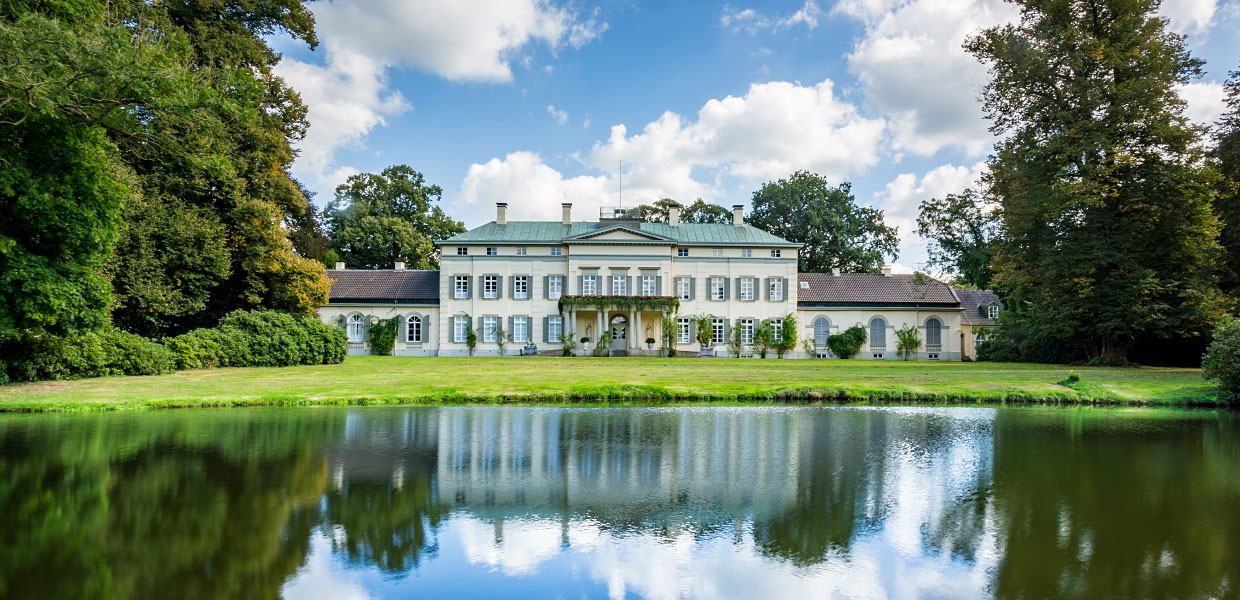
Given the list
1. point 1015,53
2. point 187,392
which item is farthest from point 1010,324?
point 187,392

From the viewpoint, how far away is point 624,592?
3855mm

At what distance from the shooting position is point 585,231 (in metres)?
37.1

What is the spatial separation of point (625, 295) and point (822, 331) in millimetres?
10604

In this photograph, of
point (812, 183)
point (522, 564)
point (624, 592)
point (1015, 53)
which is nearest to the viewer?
point (624, 592)

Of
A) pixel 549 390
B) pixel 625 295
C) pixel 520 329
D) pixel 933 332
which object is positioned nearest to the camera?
pixel 549 390

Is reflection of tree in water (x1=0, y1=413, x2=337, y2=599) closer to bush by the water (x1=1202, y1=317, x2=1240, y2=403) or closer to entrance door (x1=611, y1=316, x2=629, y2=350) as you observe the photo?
bush by the water (x1=1202, y1=317, x2=1240, y2=403)

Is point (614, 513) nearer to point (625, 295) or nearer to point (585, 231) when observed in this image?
point (625, 295)

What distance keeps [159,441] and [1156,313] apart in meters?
26.3

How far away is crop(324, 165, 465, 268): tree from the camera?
4928 centimetres

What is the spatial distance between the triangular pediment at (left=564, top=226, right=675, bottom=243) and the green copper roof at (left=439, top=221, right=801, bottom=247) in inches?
42.1

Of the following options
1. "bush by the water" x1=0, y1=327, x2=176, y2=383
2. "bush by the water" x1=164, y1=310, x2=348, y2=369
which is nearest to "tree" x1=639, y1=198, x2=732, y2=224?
"bush by the water" x1=164, y1=310, x2=348, y2=369

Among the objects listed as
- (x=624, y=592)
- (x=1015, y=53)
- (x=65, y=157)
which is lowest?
(x=624, y=592)

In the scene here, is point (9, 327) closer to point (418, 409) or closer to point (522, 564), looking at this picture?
point (418, 409)

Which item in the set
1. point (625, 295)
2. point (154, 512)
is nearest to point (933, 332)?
point (625, 295)
